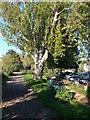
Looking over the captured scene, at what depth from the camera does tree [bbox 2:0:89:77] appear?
16.0m

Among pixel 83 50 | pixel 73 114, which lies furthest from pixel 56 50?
pixel 73 114

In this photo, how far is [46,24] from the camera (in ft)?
58.6

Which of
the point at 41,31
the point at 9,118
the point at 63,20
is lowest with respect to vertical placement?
the point at 9,118

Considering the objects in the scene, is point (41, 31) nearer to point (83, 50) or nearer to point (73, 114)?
point (83, 50)

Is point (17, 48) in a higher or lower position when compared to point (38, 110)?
higher

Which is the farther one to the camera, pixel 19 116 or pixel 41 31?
pixel 41 31

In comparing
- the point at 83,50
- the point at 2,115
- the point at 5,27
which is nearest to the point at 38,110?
the point at 2,115

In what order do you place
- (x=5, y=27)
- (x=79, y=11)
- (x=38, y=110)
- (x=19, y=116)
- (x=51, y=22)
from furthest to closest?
(x=5, y=27) → (x=51, y=22) → (x=79, y=11) → (x=38, y=110) → (x=19, y=116)

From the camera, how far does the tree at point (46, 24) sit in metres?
16.0

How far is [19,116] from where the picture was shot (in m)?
6.75

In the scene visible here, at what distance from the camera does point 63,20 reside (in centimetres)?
1834

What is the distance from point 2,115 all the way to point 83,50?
1116cm

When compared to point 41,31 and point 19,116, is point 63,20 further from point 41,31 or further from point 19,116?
point 19,116

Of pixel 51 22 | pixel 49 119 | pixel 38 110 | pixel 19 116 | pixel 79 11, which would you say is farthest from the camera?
pixel 51 22
